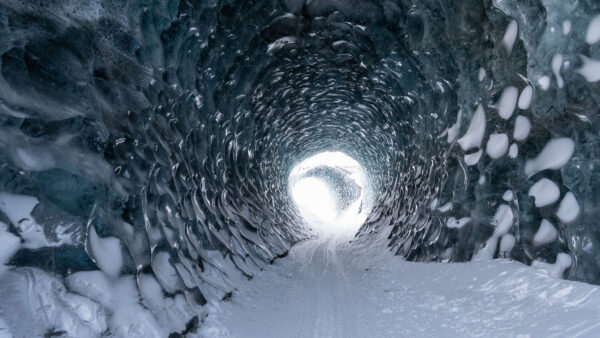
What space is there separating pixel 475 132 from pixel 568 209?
5.95ft

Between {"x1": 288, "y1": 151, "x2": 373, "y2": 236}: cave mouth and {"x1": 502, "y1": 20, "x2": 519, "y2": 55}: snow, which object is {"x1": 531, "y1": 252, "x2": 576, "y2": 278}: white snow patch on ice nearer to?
{"x1": 502, "y1": 20, "x2": 519, "y2": 55}: snow

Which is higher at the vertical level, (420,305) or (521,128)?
(521,128)

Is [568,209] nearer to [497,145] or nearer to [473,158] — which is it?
[497,145]

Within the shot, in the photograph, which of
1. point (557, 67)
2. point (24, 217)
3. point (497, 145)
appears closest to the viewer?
point (24, 217)

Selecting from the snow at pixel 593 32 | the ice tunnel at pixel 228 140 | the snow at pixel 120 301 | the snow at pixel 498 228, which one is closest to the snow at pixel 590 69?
the ice tunnel at pixel 228 140

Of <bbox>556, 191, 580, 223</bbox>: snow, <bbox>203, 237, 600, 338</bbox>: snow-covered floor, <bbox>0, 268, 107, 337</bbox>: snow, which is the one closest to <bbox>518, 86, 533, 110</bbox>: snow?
<bbox>556, 191, 580, 223</bbox>: snow

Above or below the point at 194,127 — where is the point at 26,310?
below

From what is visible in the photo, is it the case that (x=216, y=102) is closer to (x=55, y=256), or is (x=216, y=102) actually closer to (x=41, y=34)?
(x=41, y=34)

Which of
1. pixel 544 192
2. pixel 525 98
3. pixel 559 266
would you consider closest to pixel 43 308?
pixel 559 266

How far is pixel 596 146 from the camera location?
3.72m

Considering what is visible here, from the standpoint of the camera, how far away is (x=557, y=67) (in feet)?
13.4

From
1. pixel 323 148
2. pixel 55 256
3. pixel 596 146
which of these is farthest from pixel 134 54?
pixel 323 148

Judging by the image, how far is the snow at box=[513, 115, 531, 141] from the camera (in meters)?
4.52

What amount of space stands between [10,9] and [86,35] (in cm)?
72
